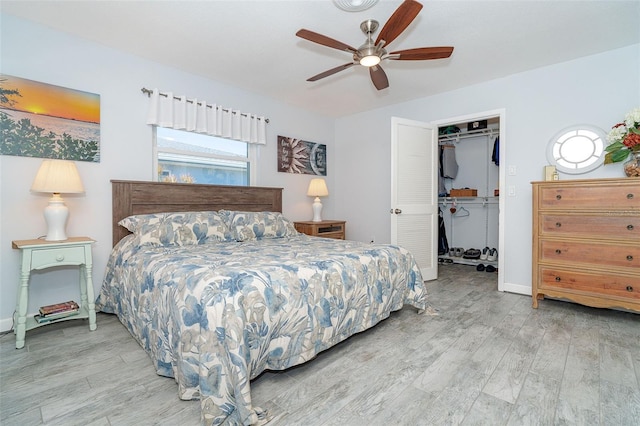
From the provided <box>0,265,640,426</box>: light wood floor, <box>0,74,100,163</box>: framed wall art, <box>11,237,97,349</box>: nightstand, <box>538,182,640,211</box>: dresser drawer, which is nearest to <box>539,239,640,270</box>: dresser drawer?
<box>538,182,640,211</box>: dresser drawer

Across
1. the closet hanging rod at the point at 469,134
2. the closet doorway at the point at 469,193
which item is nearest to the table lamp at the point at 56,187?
the closet doorway at the point at 469,193

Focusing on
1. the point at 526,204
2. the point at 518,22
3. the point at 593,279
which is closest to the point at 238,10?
the point at 518,22

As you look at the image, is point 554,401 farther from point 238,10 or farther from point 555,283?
point 238,10

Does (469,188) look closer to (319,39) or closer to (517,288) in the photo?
(517,288)

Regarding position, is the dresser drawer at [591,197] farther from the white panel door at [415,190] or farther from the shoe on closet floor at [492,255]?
the shoe on closet floor at [492,255]

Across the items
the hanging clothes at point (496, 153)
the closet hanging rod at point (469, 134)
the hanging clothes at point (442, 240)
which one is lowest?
the hanging clothes at point (442, 240)

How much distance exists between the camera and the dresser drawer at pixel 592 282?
2502 mm

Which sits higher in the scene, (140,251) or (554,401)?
(140,251)

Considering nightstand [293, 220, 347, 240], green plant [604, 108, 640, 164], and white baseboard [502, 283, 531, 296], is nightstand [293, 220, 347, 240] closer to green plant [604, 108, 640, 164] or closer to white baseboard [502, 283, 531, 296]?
white baseboard [502, 283, 531, 296]

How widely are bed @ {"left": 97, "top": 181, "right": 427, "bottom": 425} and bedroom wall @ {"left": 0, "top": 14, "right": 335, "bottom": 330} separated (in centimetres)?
20

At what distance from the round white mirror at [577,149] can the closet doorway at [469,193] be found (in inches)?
61.4

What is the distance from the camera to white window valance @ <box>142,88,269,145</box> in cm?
317

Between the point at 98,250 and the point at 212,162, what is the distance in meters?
1.49

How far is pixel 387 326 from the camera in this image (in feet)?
8.29
